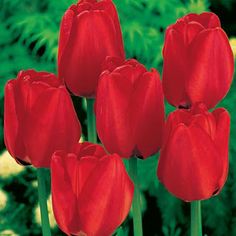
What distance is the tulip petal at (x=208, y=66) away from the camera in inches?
38.0

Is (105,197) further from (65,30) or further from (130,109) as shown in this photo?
(65,30)

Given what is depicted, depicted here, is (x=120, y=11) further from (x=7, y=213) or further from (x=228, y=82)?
(x=228, y=82)

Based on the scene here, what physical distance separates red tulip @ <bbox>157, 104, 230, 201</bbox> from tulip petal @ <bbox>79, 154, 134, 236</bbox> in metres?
0.06

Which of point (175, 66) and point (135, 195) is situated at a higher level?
point (175, 66)

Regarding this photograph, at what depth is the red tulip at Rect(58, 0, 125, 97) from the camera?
99 cm

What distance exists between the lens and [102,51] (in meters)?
0.99

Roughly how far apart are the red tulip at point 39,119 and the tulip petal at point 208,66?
0.50 ft

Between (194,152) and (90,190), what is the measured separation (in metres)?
0.13

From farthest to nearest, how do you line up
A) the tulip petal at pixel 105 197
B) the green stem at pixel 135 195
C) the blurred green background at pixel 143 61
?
the blurred green background at pixel 143 61 < the green stem at pixel 135 195 < the tulip petal at pixel 105 197

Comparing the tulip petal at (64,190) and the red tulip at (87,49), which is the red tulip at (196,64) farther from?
the tulip petal at (64,190)

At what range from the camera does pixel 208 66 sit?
970 mm

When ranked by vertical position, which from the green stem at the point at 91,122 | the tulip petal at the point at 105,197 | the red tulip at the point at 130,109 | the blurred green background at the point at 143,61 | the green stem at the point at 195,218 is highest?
the red tulip at the point at 130,109

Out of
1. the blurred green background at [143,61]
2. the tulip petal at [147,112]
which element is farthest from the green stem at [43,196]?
the blurred green background at [143,61]

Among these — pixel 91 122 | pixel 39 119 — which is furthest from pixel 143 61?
pixel 39 119
